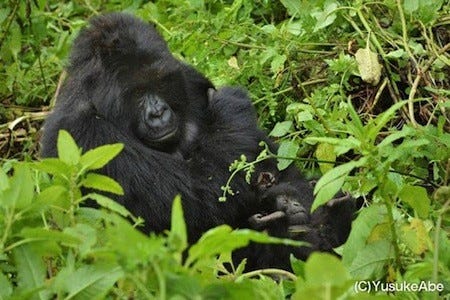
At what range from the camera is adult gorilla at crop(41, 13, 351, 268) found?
13.0 ft

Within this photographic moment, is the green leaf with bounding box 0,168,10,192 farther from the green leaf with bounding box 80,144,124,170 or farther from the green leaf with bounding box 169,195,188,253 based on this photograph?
the green leaf with bounding box 169,195,188,253

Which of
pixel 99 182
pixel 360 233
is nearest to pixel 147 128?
pixel 99 182

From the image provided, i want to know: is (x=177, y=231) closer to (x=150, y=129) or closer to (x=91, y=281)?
(x=91, y=281)

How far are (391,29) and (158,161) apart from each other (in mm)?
1493

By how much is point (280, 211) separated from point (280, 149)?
0.90 feet

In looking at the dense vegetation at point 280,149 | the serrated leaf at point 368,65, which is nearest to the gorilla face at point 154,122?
the dense vegetation at point 280,149

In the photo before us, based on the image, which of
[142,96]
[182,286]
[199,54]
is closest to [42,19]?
[199,54]

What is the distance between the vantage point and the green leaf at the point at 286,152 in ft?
13.5

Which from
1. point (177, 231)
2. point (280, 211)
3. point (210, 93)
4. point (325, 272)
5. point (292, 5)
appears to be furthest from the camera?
point (292, 5)

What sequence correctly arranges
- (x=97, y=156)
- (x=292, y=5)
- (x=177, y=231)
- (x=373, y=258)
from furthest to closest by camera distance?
1. (x=292, y=5)
2. (x=373, y=258)
3. (x=97, y=156)
4. (x=177, y=231)

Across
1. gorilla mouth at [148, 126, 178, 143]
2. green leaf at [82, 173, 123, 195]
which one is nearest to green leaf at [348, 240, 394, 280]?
green leaf at [82, 173, 123, 195]

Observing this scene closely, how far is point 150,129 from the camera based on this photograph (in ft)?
13.2

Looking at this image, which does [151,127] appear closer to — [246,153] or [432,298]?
[246,153]

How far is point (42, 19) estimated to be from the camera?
19.0 feet
